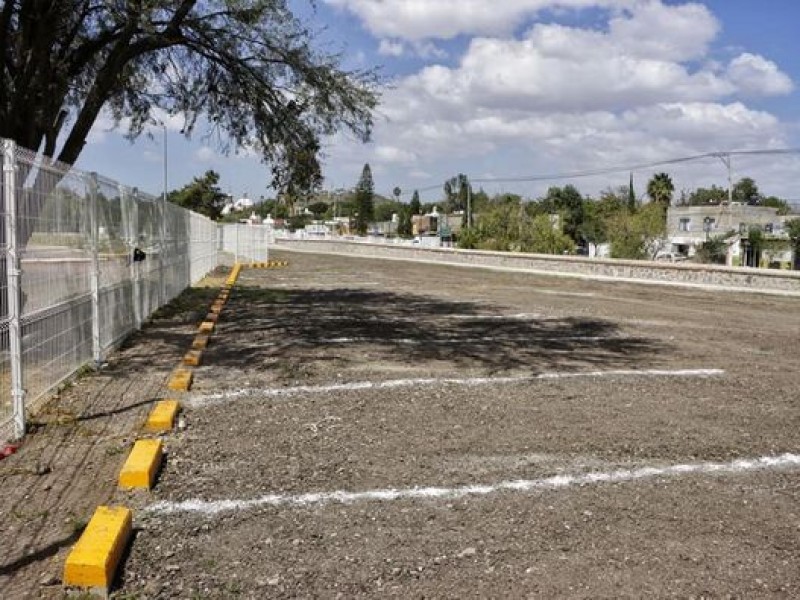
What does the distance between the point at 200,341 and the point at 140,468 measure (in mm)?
5589

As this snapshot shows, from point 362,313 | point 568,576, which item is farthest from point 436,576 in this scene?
point 362,313

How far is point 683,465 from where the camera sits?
5.20 m

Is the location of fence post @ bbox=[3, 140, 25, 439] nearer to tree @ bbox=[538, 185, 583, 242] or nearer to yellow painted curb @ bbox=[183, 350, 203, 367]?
yellow painted curb @ bbox=[183, 350, 203, 367]

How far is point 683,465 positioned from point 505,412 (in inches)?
67.2

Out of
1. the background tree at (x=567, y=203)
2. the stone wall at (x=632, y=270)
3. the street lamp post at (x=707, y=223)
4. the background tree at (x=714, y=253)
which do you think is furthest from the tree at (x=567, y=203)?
the stone wall at (x=632, y=270)

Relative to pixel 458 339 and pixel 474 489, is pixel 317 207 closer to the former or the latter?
pixel 458 339

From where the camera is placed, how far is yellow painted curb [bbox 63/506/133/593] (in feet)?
11.1

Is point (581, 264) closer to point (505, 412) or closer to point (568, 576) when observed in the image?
point (505, 412)

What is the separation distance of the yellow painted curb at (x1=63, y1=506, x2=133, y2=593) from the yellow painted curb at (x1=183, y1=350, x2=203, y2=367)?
15.3ft

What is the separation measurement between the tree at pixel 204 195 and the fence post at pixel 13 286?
5649 cm

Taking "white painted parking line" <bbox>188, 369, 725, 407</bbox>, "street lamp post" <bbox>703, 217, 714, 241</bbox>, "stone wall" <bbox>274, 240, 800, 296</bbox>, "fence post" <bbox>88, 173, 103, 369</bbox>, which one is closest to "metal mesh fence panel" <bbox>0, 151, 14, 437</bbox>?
"white painted parking line" <bbox>188, 369, 725, 407</bbox>

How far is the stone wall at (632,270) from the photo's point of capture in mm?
21281

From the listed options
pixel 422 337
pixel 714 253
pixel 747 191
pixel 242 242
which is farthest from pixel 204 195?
pixel 747 191

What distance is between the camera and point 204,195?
6191cm
